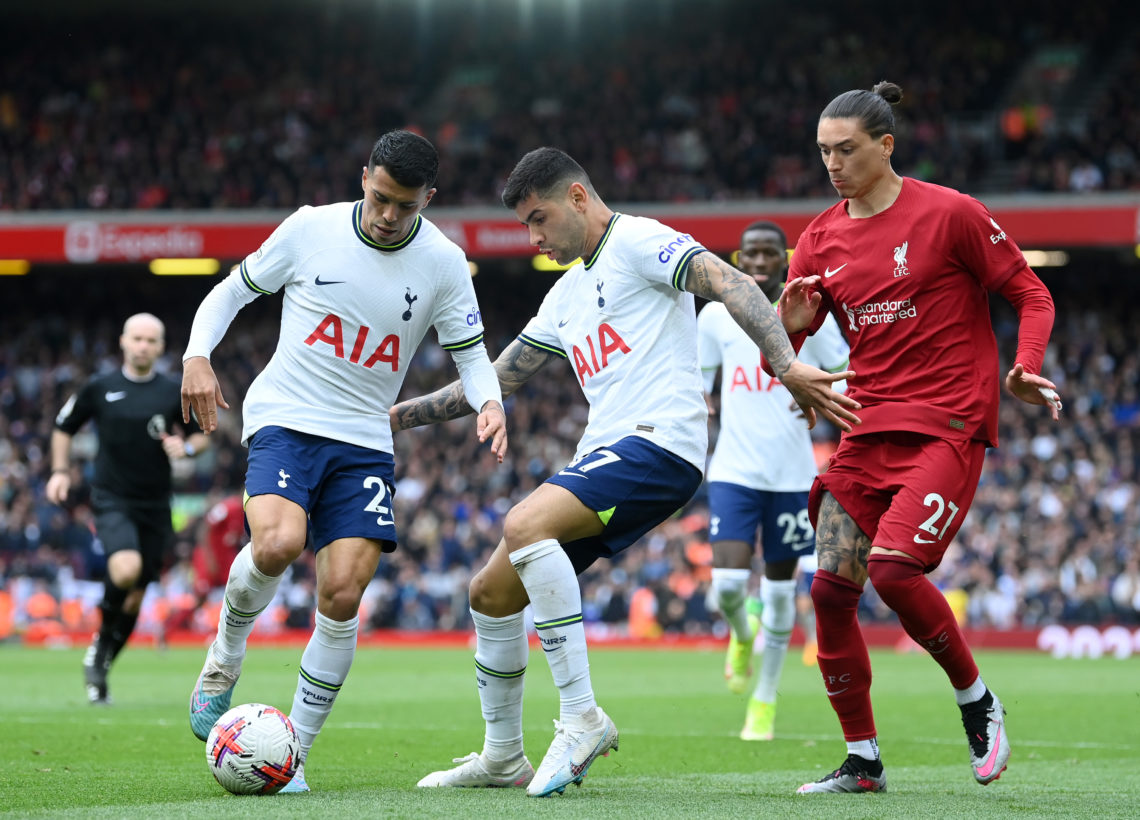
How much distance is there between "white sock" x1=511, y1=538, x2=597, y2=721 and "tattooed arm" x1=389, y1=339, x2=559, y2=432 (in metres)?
1.10

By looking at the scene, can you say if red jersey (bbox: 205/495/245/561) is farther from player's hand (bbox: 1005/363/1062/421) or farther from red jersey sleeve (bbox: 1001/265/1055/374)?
player's hand (bbox: 1005/363/1062/421)

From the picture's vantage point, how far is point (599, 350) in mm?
5953

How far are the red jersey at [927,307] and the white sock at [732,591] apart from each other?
3.27 metres

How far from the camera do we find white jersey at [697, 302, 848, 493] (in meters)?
9.14

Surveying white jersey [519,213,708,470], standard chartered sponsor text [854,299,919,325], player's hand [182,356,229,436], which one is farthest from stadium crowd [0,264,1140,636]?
player's hand [182,356,229,436]

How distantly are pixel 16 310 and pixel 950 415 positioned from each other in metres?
31.7

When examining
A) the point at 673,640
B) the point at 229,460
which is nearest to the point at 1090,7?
the point at 673,640

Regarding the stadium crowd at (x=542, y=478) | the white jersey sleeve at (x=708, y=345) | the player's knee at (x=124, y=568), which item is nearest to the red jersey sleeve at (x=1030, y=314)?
the white jersey sleeve at (x=708, y=345)

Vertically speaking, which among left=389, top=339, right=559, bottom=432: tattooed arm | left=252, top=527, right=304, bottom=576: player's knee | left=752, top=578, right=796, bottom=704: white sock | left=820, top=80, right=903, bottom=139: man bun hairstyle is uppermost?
left=820, top=80, right=903, bottom=139: man bun hairstyle

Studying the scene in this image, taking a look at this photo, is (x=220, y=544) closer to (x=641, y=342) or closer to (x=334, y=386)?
(x=334, y=386)

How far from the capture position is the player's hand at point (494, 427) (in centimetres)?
568

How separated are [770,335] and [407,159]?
159 centimetres

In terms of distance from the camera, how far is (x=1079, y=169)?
27391mm

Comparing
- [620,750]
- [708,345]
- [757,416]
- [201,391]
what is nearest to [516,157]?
[708,345]
